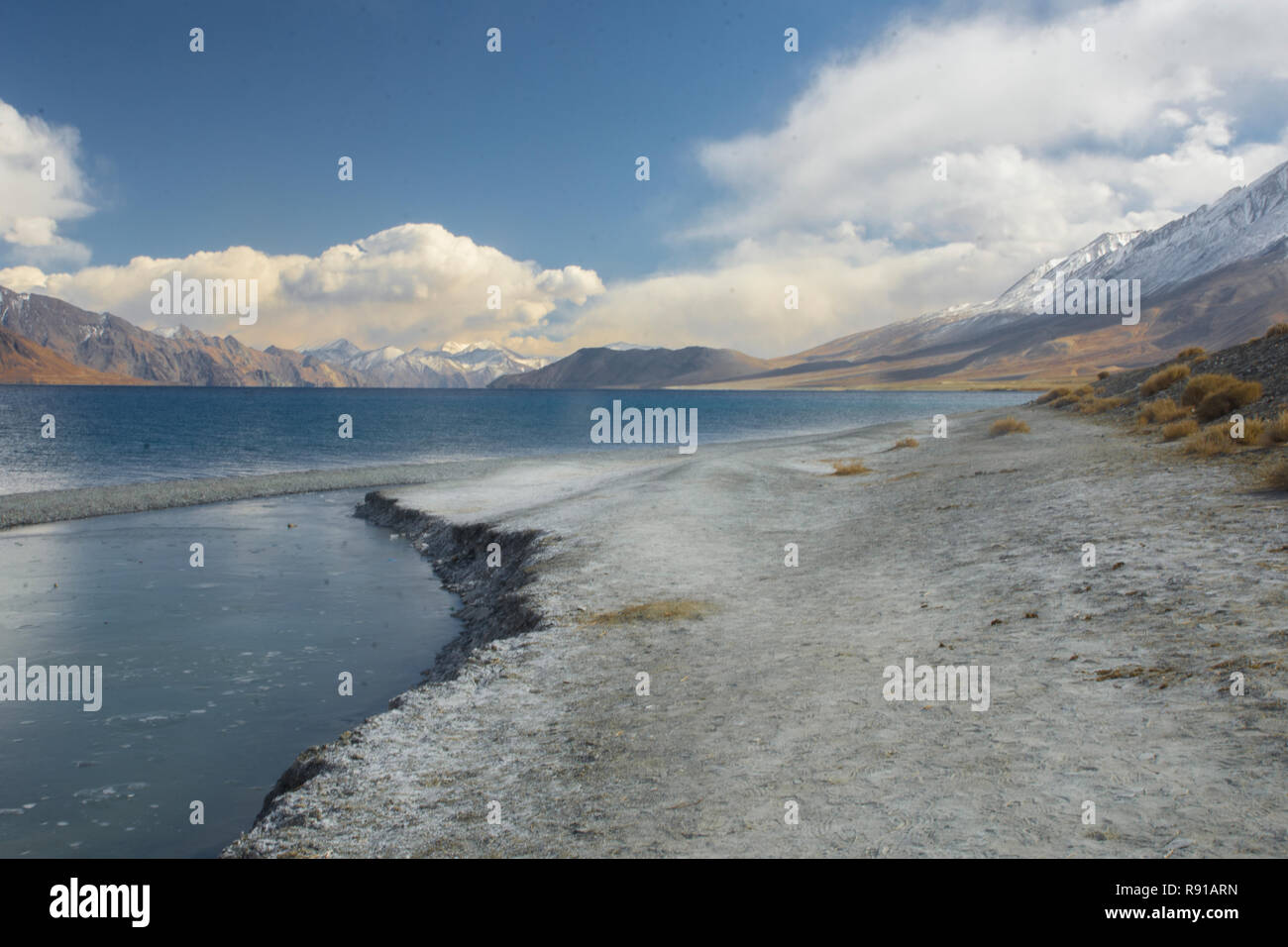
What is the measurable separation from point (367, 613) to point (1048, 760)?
608 inches

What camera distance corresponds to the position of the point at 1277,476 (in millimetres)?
14547

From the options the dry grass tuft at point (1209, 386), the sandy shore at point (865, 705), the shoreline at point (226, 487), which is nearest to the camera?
the sandy shore at point (865, 705)

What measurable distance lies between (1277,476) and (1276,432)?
16.5 ft

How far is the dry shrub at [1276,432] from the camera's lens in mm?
18203

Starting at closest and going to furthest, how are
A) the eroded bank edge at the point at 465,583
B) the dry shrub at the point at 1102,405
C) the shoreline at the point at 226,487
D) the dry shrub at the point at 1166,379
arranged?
the eroded bank edge at the point at 465,583, the shoreline at the point at 226,487, the dry shrub at the point at 1166,379, the dry shrub at the point at 1102,405

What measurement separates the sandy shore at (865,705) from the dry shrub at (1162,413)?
11870 mm

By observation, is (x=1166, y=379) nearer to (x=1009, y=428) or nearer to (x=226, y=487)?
(x=1009, y=428)

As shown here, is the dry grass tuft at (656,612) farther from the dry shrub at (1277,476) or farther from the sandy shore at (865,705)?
the dry shrub at (1277,476)

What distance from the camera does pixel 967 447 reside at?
3538cm

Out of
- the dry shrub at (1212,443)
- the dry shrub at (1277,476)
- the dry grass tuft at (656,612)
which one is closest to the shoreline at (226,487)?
the dry shrub at (1212,443)

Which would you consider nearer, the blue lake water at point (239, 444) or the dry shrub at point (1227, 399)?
the dry shrub at point (1227, 399)

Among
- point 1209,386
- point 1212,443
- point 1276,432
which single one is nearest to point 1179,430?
point 1209,386

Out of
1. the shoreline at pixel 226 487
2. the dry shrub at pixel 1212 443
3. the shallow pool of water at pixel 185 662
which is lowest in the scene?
the shallow pool of water at pixel 185 662
